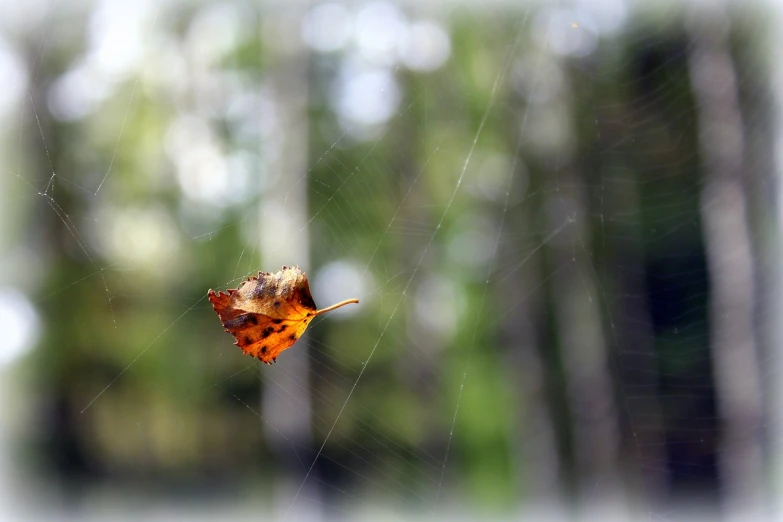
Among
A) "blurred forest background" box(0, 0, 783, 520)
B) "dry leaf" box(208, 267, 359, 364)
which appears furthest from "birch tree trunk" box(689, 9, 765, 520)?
"dry leaf" box(208, 267, 359, 364)

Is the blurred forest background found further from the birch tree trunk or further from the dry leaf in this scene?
the dry leaf

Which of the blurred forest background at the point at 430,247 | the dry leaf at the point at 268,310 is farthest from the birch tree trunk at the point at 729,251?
the dry leaf at the point at 268,310

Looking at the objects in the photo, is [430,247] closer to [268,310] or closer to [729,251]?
[729,251]

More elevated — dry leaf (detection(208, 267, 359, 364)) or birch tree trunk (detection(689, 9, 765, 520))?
birch tree trunk (detection(689, 9, 765, 520))

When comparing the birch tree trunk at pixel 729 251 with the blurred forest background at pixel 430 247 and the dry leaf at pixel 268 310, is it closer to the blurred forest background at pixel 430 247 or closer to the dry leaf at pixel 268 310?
the blurred forest background at pixel 430 247

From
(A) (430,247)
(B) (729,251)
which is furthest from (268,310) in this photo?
(A) (430,247)

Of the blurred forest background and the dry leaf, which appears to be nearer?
the dry leaf
